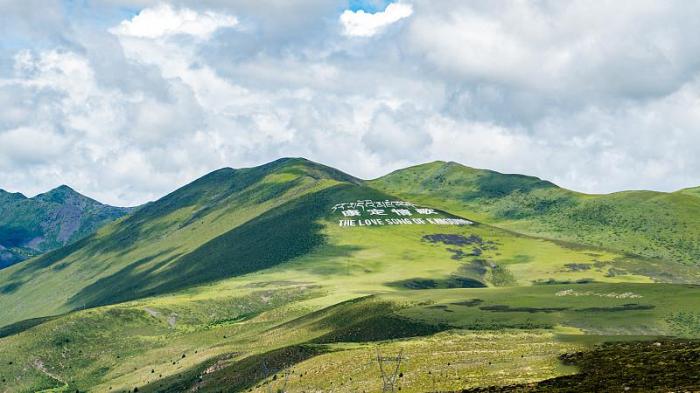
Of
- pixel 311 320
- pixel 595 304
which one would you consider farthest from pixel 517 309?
pixel 311 320

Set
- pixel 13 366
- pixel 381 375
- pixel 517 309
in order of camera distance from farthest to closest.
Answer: pixel 13 366 → pixel 517 309 → pixel 381 375

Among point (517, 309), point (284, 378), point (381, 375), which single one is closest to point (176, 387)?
point (284, 378)

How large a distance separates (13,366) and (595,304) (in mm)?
135106

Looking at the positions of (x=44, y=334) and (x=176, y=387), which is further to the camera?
(x=44, y=334)

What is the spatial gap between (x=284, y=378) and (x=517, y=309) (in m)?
55.2

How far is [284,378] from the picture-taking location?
104438 mm

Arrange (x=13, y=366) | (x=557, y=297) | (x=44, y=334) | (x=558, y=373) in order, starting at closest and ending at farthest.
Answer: (x=558, y=373)
(x=557, y=297)
(x=13, y=366)
(x=44, y=334)

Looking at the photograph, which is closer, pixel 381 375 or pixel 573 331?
pixel 381 375

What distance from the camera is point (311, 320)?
162m

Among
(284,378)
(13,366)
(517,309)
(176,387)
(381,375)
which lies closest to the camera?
(381,375)

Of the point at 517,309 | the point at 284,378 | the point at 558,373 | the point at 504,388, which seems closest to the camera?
the point at 504,388

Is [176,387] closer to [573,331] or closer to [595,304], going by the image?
[573,331]

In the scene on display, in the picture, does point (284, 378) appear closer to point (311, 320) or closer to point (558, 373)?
point (558, 373)

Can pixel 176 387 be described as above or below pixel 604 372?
below
